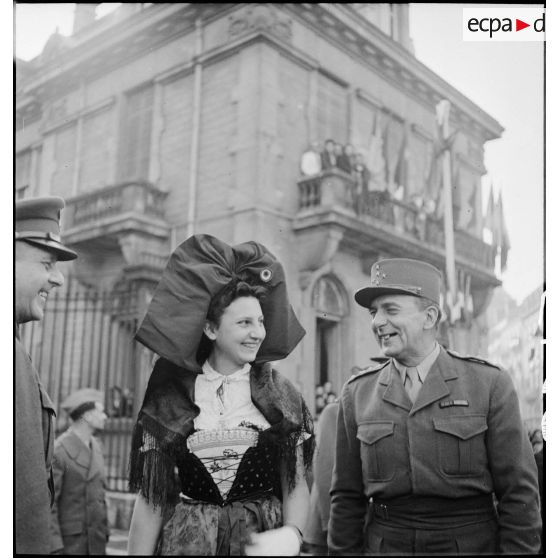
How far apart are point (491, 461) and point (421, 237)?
71.3 inches

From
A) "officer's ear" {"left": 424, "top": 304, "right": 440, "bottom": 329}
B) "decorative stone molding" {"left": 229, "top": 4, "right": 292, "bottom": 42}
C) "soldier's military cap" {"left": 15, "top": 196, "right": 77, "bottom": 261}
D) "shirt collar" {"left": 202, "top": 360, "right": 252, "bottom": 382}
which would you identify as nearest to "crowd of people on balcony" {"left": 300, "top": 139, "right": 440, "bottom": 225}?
"decorative stone molding" {"left": 229, "top": 4, "right": 292, "bottom": 42}

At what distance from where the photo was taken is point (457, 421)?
7.65ft

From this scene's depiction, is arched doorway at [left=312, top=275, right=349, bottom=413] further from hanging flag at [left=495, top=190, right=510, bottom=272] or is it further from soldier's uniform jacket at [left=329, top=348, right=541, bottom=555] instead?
soldier's uniform jacket at [left=329, top=348, right=541, bottom=555]

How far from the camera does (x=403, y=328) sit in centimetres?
250

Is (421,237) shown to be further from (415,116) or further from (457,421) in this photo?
(457,421)

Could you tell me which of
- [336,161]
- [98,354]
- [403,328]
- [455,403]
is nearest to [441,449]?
[455,403]

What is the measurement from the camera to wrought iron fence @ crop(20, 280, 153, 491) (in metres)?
4.61

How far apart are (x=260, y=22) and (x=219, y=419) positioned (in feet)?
7.96

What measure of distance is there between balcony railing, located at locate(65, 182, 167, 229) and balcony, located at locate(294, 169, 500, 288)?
1.11m

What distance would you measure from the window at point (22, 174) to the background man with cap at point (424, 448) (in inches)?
67.2

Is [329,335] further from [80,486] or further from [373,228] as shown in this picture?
[80,486]

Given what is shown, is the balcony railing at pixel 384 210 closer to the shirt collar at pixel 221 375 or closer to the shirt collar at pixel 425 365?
the shirt collar at pixel 425 365
